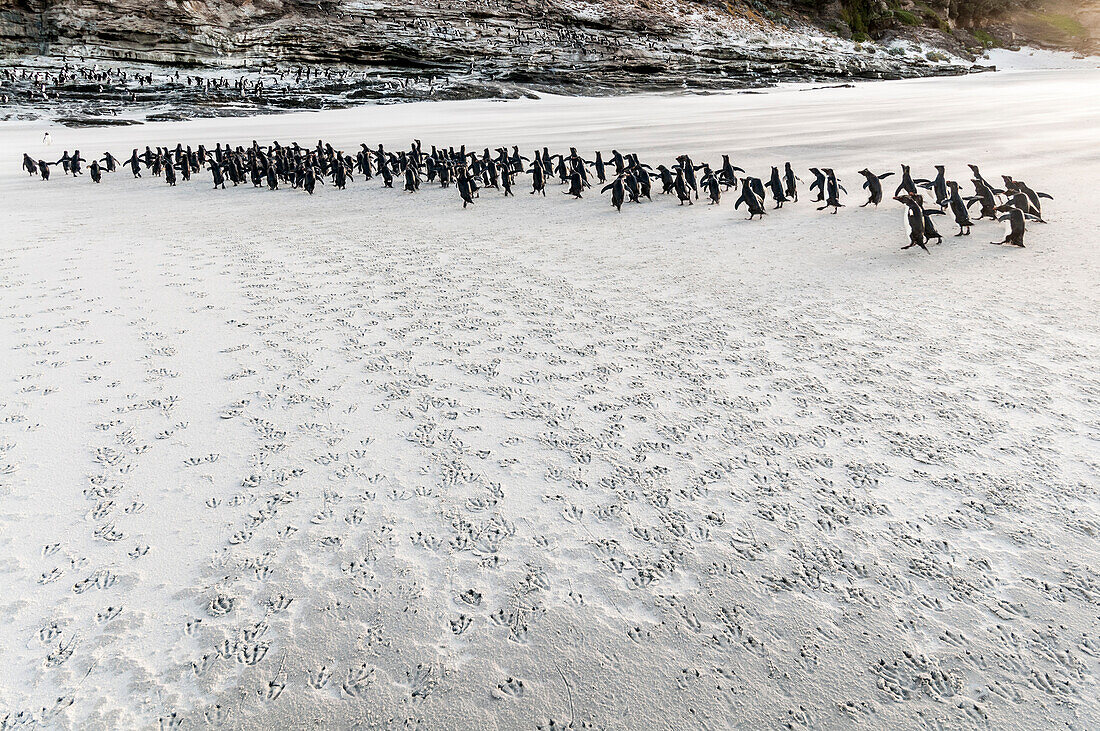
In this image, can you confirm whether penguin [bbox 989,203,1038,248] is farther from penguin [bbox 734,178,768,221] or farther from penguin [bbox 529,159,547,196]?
penguin [bbox 529,159,547,196]

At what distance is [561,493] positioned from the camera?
3.34 m

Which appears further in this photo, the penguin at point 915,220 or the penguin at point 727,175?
the penguin at point 727,175

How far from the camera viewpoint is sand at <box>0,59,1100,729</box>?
231cm

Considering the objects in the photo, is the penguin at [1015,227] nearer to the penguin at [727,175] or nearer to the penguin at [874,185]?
the penguin at [874,185]

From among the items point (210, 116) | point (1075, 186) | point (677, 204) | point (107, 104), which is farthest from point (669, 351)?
point (107, 104)

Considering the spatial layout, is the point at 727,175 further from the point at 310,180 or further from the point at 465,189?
the point at 310,180

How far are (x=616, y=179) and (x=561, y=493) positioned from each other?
828cm

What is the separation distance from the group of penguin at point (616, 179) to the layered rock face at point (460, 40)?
26.9 meters

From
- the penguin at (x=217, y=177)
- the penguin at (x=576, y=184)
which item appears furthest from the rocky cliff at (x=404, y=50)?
the penguin at (x=576, y=184)

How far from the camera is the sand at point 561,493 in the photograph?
2309 mm

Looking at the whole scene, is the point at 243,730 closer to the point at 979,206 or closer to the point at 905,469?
the point at 905,469

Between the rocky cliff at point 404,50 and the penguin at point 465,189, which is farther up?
the rocky cliff at point 404,50

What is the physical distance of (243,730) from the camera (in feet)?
7.14

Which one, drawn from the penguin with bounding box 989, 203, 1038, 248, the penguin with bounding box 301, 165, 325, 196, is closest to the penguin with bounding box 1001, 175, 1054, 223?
the penguin with bounding box 989, 203, 1038, 248
